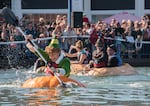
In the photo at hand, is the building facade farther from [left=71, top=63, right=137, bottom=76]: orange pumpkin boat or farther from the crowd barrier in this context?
[left=71, top=63, right=137, bottom=76]: orange pumpkin boat

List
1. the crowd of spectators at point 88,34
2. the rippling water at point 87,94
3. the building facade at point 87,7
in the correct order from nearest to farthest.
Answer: the rippling water at point 87,94, the crowd of spectators at point 88,34, the building facade at point 87,7

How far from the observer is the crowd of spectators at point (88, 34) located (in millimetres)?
25156

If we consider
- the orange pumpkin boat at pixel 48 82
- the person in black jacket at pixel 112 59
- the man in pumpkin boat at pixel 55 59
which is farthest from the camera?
the person in black jacket at pixel 112 59

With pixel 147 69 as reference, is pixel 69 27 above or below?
above

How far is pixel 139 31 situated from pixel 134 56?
1.31 meters

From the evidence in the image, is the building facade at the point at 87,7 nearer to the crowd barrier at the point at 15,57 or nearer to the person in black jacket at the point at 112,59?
the crowd barrier at the point at 15,57

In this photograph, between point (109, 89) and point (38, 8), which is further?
point (38, 8)

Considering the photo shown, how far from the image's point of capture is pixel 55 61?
16.1 meters

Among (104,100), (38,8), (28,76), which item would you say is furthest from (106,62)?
(38,8)

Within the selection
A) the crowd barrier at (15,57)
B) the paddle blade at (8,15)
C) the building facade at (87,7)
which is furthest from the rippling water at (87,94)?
the building facade at (87,7)


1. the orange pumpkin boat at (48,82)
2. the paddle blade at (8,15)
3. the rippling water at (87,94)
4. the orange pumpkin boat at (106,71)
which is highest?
the paddle blade at (8,15)

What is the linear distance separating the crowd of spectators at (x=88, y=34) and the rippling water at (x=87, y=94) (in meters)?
6.45

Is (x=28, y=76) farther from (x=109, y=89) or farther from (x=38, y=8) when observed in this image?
(x=38, y=8)

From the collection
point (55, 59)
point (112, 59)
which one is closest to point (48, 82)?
point (55, 59)
